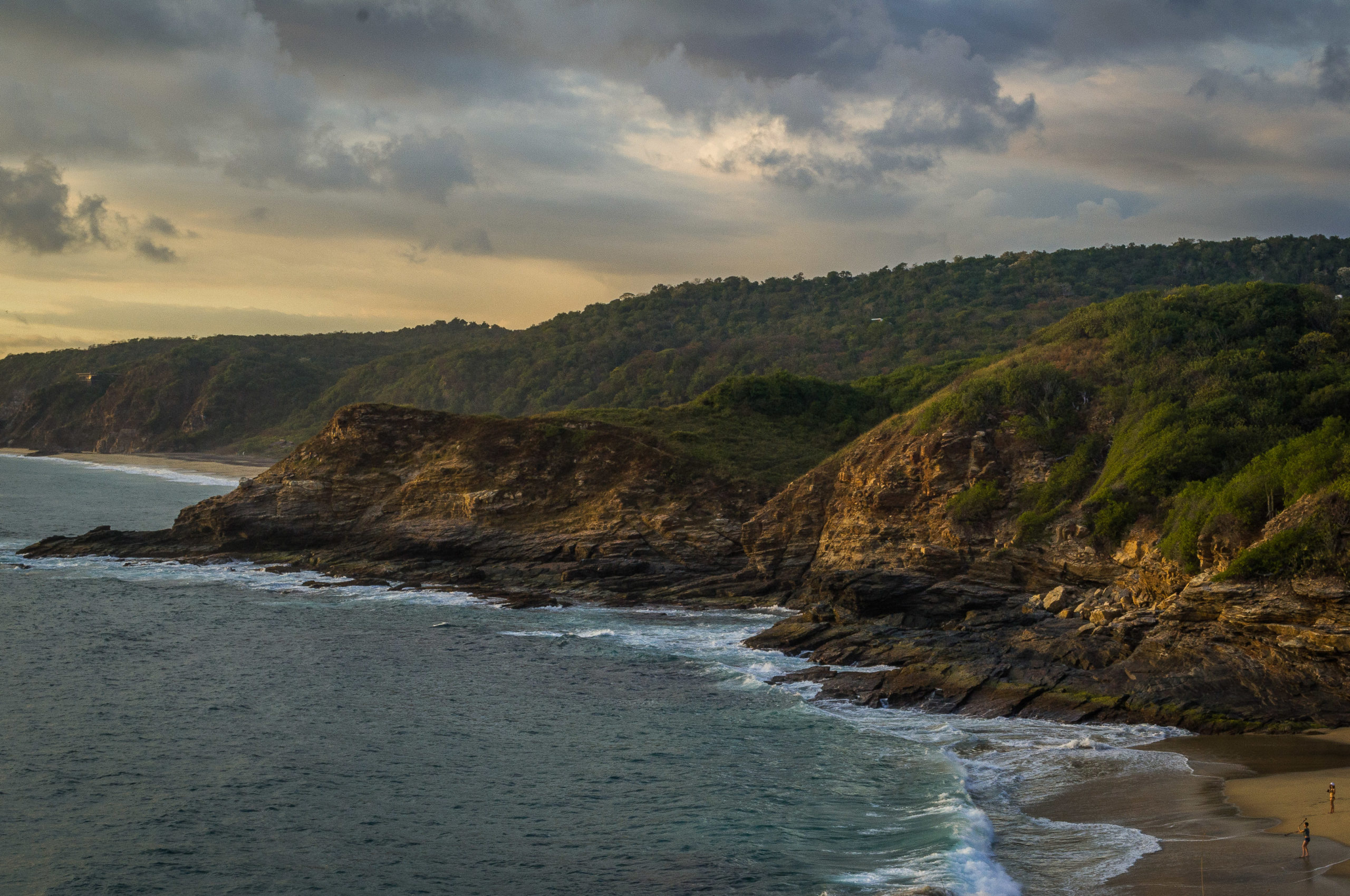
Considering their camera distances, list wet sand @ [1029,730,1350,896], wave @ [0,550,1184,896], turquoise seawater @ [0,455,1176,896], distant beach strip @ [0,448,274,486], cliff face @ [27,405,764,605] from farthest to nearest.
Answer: distant beach strip @ [0,448,274,486]
cliff face @ [27,405,764,605]
turquoise seawater @ [0,455,1176,896]
wave @ [0,550,1184,896]
wet sand @ [1029,730,1350,896]

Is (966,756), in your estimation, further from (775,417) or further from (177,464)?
(177,464)

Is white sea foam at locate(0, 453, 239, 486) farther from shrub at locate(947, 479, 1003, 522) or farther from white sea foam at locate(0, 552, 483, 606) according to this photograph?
shrub at locate(947, 479, 1003, 522)

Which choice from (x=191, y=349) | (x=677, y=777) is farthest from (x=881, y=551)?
(x=191, y=349)

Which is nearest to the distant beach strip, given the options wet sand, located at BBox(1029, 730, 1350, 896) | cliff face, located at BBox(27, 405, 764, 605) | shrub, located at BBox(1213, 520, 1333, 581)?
cliff face, located at BBox(27, 405, 764, 605)

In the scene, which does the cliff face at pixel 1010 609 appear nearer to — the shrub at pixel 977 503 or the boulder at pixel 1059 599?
the boulder at pixel 1059 599

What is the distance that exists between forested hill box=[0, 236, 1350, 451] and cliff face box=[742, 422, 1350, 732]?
49398 millimetres

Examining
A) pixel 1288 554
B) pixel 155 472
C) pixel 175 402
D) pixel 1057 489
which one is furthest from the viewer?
pixel 175 402

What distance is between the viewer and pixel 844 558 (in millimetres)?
45281

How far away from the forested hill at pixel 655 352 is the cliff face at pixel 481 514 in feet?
137

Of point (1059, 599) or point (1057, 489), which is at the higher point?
point (1057, 489)

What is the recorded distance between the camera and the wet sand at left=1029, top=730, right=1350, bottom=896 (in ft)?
54.4

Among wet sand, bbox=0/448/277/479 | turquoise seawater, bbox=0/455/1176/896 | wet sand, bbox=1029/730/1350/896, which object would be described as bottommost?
turquoise seawater, bbox=0/455/1176/896

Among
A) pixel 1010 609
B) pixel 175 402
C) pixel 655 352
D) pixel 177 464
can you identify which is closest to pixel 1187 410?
pixel 1010 609

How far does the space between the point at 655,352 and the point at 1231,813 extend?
382ft
